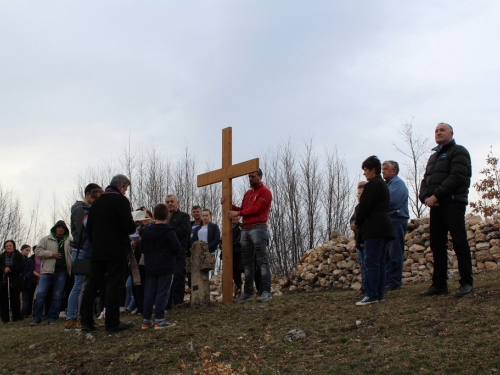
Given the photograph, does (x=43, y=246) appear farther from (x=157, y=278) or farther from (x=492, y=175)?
(x=492, y=175)

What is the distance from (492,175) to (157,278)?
20.1m

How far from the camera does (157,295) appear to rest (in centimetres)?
639

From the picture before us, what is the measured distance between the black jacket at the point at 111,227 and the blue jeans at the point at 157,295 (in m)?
0.46

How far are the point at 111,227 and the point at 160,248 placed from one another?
656 mm

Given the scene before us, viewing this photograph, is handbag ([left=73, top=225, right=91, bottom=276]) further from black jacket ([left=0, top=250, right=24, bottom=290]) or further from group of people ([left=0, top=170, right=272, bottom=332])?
black jacket ([left=0, top=250, right=24, bottom=290])

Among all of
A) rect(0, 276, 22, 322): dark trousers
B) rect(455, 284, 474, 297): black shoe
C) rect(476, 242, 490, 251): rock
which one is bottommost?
rect(0, 276, 22, 322): dark trousers

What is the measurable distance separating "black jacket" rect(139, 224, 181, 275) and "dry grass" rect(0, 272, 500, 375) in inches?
29.9

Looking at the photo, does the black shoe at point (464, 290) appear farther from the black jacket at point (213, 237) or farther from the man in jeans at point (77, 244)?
the man in jeans at point (77, 244)

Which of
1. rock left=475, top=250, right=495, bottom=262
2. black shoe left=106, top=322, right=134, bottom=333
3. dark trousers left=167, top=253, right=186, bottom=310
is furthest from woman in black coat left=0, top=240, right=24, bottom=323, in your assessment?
rock left=475, top=250, right=495, bottom=262

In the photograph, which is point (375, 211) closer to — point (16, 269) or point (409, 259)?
point (409, 259)

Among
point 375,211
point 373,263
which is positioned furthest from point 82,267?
point 375,211

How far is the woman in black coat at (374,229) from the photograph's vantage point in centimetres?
653

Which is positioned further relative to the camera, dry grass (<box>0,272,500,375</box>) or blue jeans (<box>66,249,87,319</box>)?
blue jeans (<box>66,249,87,319</box>)

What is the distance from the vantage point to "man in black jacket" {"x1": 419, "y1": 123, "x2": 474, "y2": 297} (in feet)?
20.4
